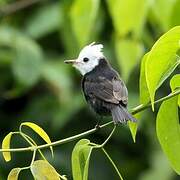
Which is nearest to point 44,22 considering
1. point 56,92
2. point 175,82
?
point 56,92

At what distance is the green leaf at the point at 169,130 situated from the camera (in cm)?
199

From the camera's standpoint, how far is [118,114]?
8.48ft

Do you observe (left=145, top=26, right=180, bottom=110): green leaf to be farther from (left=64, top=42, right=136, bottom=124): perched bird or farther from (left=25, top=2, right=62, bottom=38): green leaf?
(left=25, top=2, right=62, bottom=38): green leaf

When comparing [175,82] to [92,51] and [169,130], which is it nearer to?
[169,130]

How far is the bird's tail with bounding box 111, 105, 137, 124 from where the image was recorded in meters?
2.30

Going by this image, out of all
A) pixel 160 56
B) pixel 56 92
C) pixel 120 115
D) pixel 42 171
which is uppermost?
pixel 160 56

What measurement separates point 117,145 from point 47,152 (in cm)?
70

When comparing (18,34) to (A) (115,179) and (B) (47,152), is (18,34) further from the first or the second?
(A) (115,179)

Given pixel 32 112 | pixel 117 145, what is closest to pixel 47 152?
pixel 32 112

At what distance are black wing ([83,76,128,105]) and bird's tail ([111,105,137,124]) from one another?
2.4 inches

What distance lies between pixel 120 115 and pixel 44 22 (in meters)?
3.00

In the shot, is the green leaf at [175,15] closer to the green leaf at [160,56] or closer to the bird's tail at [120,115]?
the bird's tail at [120,115]

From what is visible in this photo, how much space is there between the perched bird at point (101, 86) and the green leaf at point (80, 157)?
487 millimetres

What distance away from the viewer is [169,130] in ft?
6.65
